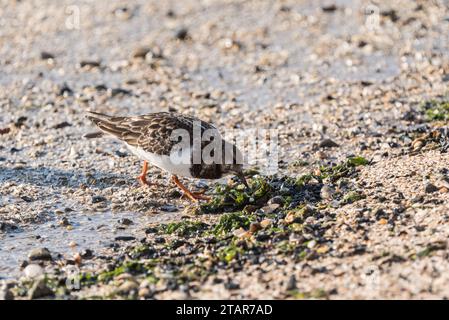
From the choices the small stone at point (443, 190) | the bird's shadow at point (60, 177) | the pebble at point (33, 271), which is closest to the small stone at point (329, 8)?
the bird's shadow at point (60, 177)

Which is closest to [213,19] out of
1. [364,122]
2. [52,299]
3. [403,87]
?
[403,87]

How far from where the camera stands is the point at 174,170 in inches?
301

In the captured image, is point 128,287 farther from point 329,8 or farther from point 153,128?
point 329,8

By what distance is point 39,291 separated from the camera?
5.79 meters

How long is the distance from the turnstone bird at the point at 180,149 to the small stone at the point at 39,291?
6.96ft

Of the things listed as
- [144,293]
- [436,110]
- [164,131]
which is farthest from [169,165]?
[436,110]

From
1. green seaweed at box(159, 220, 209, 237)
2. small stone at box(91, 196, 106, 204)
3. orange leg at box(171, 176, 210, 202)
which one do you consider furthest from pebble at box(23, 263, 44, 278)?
orange leg at box(171, 176, 210, 202)

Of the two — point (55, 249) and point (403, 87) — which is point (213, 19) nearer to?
point (403, 87)

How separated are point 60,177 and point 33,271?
2.47 metres

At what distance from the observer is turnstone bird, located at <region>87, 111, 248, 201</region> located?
753 centimetres

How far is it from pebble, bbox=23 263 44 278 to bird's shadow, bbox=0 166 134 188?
6.89 feet

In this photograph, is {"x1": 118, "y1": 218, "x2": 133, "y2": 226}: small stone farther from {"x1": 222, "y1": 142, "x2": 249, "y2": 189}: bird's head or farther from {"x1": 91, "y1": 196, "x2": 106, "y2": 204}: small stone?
{"x1": 222, "y1": 142, "x2": 249, "y2": 189}: bird's head

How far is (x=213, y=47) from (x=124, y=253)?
7863 mm
